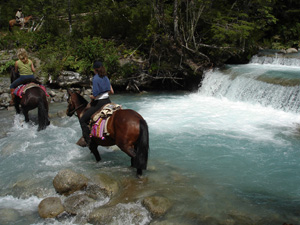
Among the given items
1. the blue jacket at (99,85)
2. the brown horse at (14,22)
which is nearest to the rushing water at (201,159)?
the blue jacket at (99,85)

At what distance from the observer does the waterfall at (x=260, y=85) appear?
998cm

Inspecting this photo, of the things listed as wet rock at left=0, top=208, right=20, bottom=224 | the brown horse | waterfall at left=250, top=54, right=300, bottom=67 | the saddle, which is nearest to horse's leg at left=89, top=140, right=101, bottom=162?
the saddle

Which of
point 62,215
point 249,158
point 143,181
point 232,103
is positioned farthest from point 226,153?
point 232,103

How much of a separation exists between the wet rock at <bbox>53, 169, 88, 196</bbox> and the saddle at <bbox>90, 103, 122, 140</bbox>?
0.94 m

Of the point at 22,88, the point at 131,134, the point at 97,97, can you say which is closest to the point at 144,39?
the point at 22,88

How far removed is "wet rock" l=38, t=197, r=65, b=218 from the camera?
4.38 m

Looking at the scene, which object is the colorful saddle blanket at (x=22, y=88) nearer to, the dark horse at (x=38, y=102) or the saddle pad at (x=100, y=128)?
the dark horse at (x=38, y=102)

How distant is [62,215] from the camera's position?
4.43 metres

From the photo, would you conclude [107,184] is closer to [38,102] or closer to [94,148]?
[94,148]

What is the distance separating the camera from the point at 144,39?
14.4 meters

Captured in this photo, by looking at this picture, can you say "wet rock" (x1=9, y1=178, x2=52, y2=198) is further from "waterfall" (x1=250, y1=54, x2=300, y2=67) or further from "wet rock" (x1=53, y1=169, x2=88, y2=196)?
"waterfall" (x1=250, y1=54, x2=300, y2=67)

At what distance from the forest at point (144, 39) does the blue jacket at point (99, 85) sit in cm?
816

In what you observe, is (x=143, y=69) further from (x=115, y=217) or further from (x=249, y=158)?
(x=115, y=217)

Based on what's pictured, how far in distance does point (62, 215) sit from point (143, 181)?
165 centimetres
